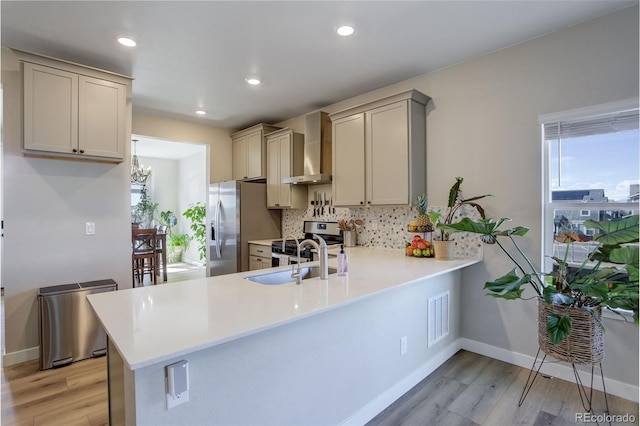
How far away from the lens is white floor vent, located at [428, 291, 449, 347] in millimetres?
2607

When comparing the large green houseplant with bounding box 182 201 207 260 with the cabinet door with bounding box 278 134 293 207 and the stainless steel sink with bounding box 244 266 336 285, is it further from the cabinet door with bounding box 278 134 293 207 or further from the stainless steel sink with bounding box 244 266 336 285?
→ the stainless steel sink with bounding box 244 266 336 285

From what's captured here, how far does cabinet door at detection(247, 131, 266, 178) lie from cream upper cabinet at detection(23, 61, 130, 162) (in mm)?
1934

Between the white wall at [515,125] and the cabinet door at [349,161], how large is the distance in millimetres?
689

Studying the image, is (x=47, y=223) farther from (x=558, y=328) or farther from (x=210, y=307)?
(x=558, y=328)

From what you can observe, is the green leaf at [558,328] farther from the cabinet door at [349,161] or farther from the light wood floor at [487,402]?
the cabinet door at [349,161]

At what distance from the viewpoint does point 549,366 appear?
2.55m

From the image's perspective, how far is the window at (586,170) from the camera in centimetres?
229

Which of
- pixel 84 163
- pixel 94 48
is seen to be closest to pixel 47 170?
pixel 84 163

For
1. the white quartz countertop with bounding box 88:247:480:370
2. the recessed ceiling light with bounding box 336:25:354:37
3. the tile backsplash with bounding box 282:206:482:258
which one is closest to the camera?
the white quartz countertop with bounding box 88:247:480:370

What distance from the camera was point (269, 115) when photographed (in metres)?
4.71

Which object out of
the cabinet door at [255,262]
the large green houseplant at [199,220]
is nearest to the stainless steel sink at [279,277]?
the cabinet door at [255,262]

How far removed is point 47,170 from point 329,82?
9.32ft

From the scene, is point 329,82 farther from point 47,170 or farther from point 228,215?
point 47,170

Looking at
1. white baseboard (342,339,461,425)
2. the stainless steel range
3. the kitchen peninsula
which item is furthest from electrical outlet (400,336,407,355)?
the stainless steel range
